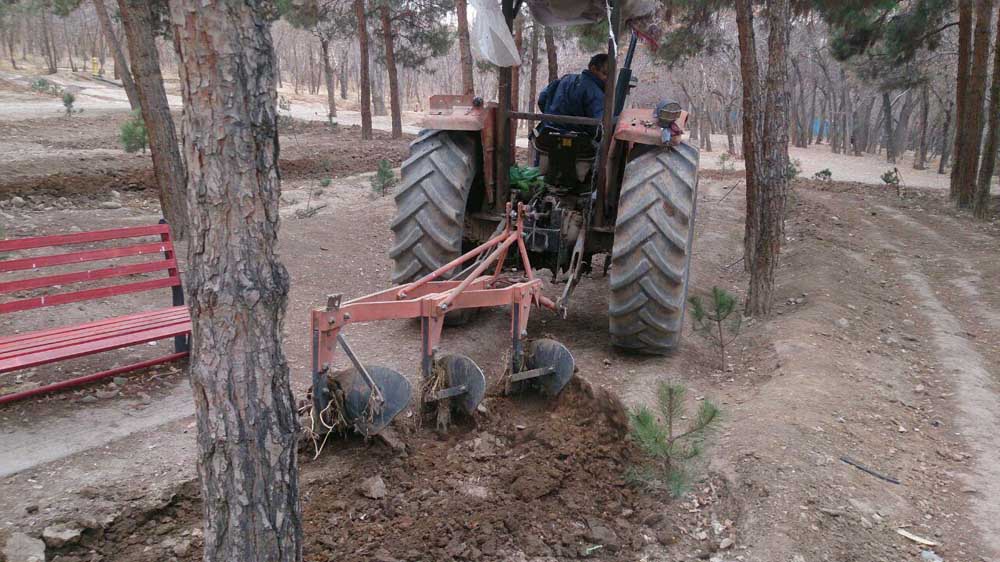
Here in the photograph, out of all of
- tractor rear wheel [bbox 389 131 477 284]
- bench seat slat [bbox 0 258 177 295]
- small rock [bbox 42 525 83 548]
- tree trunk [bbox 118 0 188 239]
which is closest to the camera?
small rock [bbox 42 525 83 548]

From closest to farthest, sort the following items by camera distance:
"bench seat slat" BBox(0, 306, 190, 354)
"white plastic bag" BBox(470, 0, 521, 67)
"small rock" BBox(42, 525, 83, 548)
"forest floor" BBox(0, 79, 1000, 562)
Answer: "small rock" BBox(42, 525, 83, 548) < "forest floor" BBox(0, 79, 1000, 562) < "bench seat slat" BBox(0, 306, 190, 354) < "white plastic bag" BBox(470, 0, 521, 67)

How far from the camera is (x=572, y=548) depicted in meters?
2.79

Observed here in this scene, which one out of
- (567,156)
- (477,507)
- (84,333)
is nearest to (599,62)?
(567,156)

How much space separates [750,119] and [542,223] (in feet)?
7.59

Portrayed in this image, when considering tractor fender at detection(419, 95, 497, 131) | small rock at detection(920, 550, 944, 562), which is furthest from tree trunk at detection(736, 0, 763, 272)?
small rock at detection(920, 550, 944, 562)

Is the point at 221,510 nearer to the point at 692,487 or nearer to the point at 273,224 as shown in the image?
the point at 273,224

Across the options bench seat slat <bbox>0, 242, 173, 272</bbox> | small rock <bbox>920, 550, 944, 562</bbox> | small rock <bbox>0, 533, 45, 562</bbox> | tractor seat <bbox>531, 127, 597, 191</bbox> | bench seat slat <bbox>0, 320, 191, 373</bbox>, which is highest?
tractor seat <bbox>531, 127, 597, 191</bbox>

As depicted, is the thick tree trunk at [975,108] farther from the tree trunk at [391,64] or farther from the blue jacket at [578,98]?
the tree trunk at [391,64]

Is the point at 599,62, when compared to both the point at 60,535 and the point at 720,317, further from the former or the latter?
the point at 60,535

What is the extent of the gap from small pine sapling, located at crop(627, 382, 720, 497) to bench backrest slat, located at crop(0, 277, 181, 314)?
3.31 metres

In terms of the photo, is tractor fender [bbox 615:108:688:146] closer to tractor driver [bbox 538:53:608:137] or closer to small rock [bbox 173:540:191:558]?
tractor driver [bbox 538:53:608:137]

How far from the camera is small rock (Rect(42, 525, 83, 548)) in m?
2.69

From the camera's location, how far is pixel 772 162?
5676 millimetres

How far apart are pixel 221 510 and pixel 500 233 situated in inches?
118
